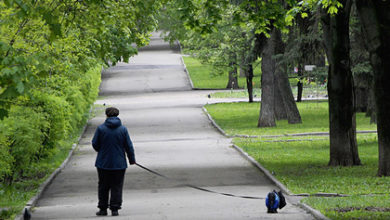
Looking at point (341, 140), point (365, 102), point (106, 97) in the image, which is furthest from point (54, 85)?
point (106, 97)

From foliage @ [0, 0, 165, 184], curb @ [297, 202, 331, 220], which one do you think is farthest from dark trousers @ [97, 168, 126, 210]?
curb @ [297, 202, 331, 220]

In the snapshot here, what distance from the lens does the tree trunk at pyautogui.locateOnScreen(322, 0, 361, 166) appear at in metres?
19.8

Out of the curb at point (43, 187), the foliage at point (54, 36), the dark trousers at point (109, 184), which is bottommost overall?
the curb at point (43, 187)

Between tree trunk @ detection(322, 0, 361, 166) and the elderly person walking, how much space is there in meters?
7.94

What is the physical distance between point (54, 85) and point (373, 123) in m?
16.9

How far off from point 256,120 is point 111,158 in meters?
26.9

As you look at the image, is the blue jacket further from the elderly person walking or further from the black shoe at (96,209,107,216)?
the black shoe at (96,209,107,216)

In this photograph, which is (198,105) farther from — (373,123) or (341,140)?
(341,140)

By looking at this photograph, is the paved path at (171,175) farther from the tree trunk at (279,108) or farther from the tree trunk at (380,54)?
the tree trunk at (279,108)

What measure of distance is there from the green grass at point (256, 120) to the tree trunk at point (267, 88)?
1.56 ft

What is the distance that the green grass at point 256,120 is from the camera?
33.4 meters

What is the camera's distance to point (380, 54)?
17.0 m

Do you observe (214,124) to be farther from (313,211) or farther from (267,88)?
(313,211)

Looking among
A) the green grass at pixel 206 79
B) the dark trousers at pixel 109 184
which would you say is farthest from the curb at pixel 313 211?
the green grass at pixel 206 79
